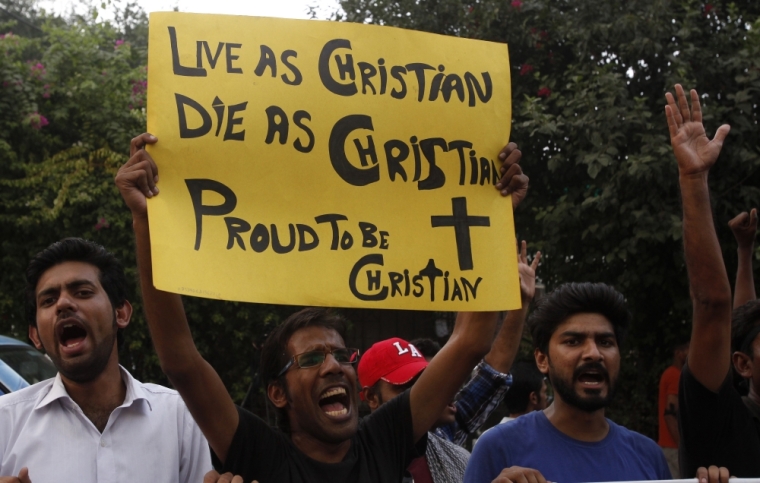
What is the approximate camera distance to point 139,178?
2338mm

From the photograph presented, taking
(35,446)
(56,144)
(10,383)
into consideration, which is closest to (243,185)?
(35,446)

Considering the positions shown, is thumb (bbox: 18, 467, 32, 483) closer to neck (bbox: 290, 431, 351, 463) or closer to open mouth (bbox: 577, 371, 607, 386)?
neck (bbox: 290, 431, 351, 463)

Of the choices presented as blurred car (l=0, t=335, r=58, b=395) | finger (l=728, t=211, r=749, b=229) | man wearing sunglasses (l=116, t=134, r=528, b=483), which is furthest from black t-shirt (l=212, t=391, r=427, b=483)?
blurred car (l=0, t=335, r=58, b=395)

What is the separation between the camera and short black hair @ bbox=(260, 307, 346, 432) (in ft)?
8.92

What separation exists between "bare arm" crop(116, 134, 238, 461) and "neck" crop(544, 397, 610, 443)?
1112mm

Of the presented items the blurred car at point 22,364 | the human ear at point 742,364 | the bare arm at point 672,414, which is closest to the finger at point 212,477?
the human ear at point 742,364

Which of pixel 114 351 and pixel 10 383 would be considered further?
pixel 10 383

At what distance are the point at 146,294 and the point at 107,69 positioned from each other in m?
7.66

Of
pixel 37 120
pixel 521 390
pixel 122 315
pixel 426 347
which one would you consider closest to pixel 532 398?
pixel 521 390

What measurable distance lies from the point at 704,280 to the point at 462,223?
0.73 metres

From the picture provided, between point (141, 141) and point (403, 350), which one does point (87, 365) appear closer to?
point (141, 141)

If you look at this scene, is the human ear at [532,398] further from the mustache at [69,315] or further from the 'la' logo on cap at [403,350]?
the mustache at [69,315]

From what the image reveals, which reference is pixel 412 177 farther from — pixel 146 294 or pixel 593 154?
pixel 593 154

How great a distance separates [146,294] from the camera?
239 centimetres
